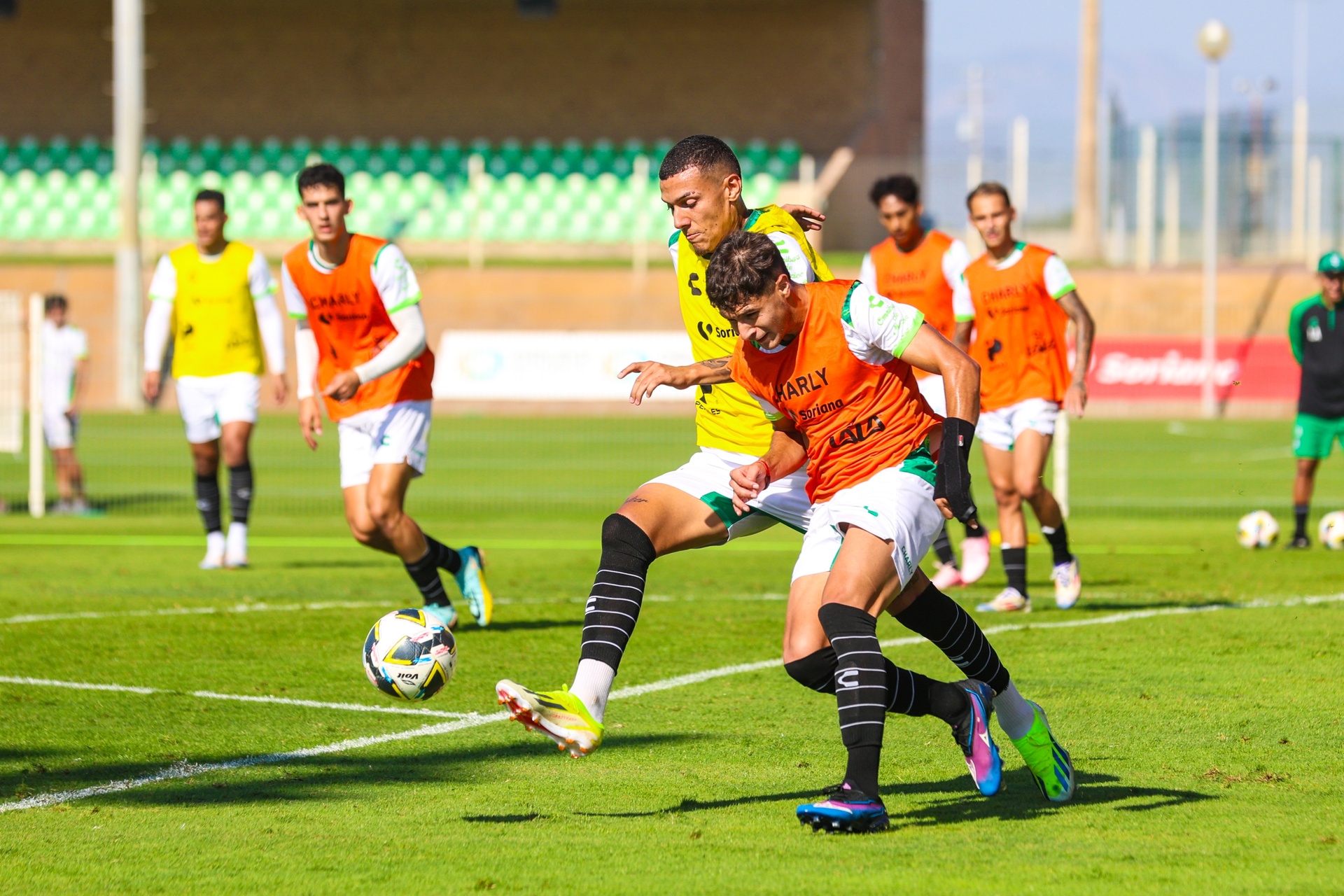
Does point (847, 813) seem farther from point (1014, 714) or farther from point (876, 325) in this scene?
point (876, 325)

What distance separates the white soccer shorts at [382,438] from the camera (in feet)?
28.6

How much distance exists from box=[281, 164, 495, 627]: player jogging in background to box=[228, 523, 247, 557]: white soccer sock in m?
3.29

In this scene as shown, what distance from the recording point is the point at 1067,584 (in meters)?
9.75

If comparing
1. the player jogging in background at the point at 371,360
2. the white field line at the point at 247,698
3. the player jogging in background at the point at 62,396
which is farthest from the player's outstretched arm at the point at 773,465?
the player jogging in background at the point at 62,396

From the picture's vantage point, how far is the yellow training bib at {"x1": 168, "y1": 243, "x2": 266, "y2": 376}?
11.6 meters

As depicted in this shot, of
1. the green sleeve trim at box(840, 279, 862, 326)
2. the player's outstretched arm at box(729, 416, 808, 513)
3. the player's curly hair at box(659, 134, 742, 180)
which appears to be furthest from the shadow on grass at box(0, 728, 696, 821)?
the player's curly hair at box(659, 134, 742, 180)

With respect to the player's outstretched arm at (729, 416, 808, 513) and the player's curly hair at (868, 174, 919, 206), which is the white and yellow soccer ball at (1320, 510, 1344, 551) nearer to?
the player's curly hair at (868, 174, 919, 206)

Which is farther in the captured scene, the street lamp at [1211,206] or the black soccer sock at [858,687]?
the street lamp at [1211,206]

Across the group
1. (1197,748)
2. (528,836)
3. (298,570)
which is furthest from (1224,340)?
A: (528,836)

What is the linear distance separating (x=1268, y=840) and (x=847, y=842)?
1.19 meters

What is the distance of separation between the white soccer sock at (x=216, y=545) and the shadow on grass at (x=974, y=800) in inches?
298

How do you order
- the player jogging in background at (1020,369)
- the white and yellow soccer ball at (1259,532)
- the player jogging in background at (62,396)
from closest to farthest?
the player jogging in background at (1020,369)
the white and yellow soccer ball at (1259,532)
the player jogging in background at (62,396)

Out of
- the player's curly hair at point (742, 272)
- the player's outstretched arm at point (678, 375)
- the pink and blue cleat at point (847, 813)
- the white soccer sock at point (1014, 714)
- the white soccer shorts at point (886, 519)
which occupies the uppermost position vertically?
the player's curly hair at point (742, 272)

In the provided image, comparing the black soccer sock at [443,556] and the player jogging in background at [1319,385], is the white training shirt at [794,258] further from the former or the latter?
the player jogging in background at [1319,385]
